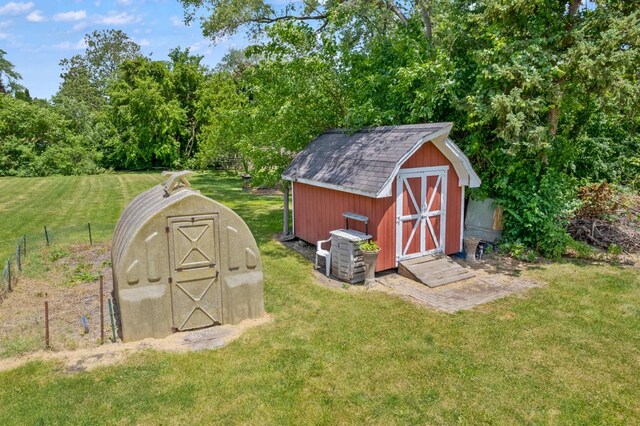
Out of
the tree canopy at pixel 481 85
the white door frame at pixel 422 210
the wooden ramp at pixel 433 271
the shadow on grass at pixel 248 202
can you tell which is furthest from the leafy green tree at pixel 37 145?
the wooden ramp at pixel 433 271

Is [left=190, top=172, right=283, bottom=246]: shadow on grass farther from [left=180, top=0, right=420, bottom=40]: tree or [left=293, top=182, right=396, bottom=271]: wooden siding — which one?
[left=180, top=0, right=420, bottom=40]: tree

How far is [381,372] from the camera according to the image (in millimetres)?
6328

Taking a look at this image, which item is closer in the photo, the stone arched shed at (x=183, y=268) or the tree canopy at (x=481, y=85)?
the stone arched shed at (x=183, y=268)

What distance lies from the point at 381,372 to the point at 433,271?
14.7ft

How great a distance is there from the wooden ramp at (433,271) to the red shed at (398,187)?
0.71ft

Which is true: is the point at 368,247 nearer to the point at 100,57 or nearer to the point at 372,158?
the point at 372,158

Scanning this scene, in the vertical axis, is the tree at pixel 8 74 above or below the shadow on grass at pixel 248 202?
above

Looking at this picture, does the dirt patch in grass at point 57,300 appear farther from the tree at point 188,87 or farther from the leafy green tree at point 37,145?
the tree at point 188,87

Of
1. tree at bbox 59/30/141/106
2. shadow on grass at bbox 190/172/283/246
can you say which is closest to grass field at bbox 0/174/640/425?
shadow on grass at bbox 190/172/283/246

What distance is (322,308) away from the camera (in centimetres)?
868

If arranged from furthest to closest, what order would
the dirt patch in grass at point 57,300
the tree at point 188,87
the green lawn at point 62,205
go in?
the tree at point 188,87
the green lawn at point 62,205
the dirt patch in grass at point 57,300

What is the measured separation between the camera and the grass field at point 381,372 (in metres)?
5.43

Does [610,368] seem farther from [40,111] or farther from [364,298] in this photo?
[40,111]

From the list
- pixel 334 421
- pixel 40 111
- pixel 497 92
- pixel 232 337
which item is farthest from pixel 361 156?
pixel 40 111
